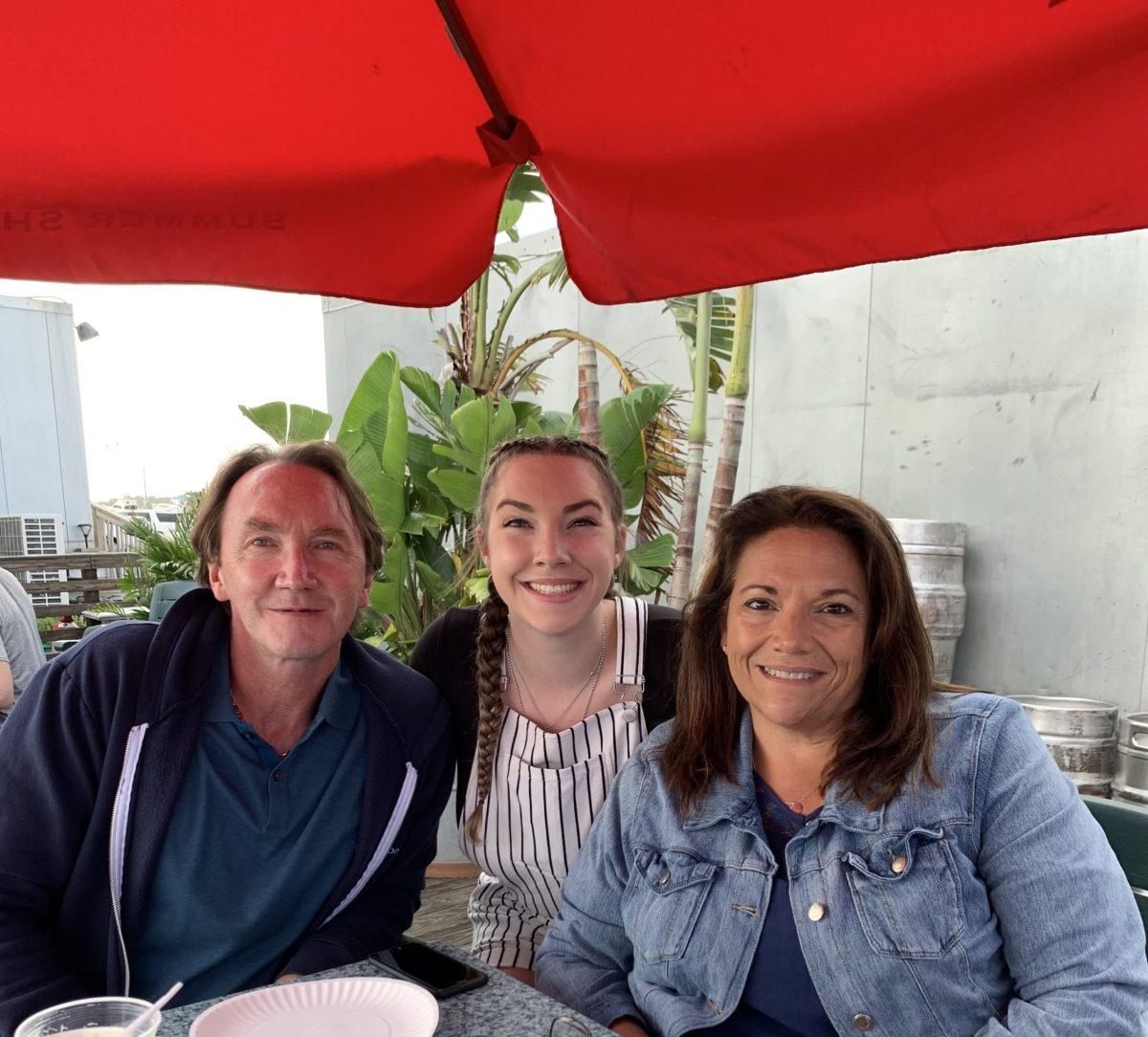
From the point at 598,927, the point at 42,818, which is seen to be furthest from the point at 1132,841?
the point at 42,818

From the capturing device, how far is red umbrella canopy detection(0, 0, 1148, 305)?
3.97 feet

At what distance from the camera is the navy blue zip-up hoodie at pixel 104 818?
65.3 inches

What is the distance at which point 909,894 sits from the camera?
4.96 ft

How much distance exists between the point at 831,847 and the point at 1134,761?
3344 millimetres

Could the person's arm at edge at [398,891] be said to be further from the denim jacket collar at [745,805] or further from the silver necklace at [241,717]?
the denim jacket collar at [745,805]

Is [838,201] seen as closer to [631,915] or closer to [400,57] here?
[400,57]

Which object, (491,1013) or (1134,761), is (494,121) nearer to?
(491,1013)

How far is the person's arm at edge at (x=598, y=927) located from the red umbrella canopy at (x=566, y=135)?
3.46ft

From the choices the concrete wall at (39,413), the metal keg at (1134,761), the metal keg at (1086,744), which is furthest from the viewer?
the concrete wall at (39,413)

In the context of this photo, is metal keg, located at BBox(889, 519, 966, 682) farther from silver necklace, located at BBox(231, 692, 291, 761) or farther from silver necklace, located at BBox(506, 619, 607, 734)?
silver necklace, located at BBox(231, 692, 291, 761)

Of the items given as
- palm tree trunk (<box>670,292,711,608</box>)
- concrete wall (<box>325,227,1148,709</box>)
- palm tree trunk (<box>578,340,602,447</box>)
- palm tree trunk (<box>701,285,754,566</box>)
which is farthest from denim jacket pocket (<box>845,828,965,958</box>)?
concrete wall (<box>325,227,1148,709</box>)

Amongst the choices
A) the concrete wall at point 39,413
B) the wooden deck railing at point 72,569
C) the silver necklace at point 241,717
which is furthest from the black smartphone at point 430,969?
the concrete wall at point 39,413

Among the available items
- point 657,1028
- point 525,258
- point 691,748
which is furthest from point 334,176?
point 525,258

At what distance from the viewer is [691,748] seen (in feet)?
5.93
